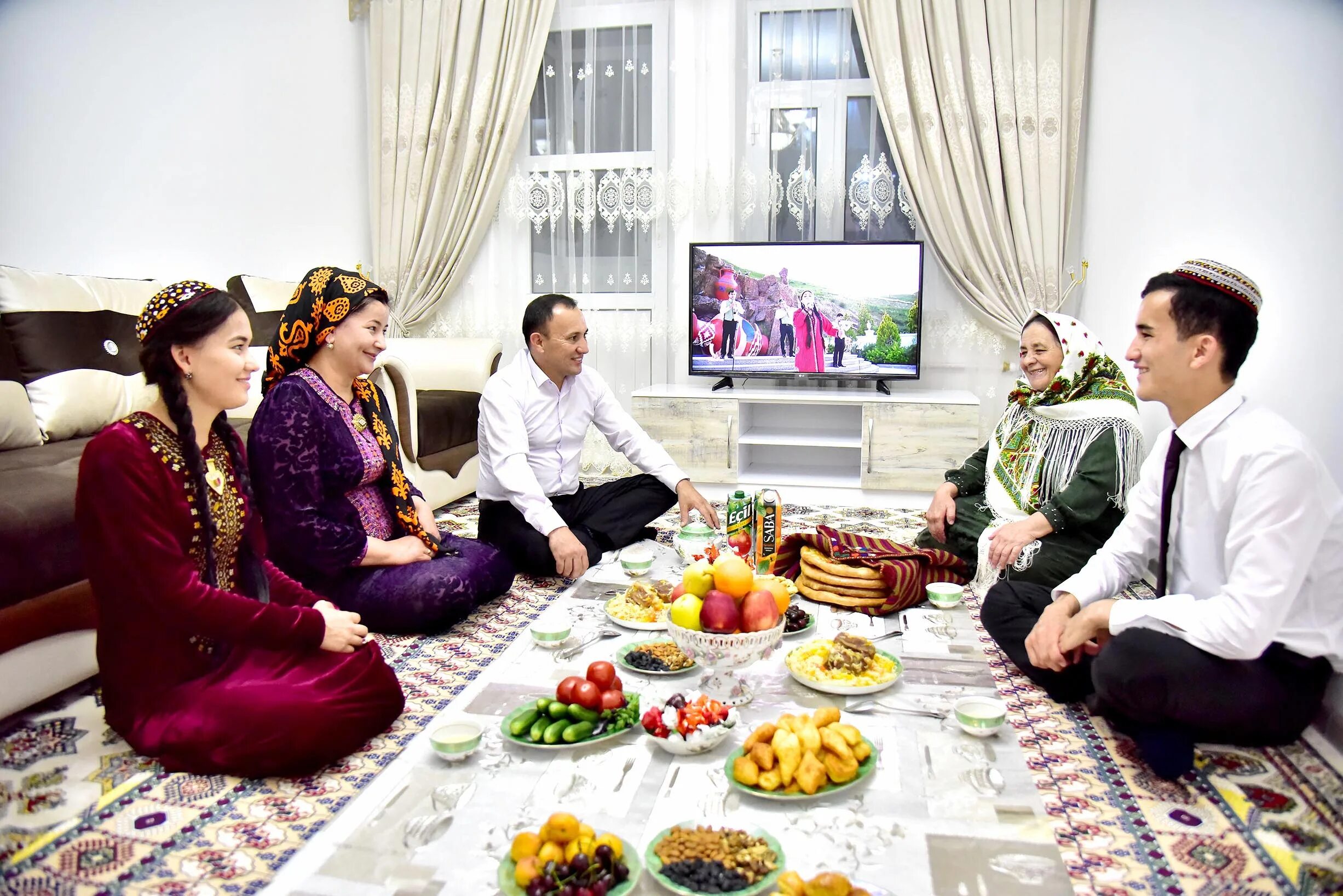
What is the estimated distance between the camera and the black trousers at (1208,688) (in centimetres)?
178

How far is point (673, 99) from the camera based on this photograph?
4945 mm

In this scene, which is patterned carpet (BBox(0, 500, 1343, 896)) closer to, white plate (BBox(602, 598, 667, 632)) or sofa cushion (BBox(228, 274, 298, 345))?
white plate (BBox(602, 598, 667, 632))

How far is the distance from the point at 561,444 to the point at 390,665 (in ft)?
3.79

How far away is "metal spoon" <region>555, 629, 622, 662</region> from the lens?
229 cm

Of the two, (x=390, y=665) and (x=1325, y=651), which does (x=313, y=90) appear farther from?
(x=1325, y=651)

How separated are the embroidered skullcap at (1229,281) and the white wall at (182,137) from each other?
4.68 meters

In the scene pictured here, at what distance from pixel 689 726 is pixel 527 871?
49 cm

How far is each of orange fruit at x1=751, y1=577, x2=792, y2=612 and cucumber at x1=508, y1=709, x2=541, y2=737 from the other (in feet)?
1.65

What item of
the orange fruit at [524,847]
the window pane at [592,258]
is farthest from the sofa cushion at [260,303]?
the orange fruit at [524,847]

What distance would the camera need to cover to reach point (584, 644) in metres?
2.38

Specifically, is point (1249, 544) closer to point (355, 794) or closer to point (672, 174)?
point (355, 794)

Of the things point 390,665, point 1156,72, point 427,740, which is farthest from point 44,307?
point 1156,72

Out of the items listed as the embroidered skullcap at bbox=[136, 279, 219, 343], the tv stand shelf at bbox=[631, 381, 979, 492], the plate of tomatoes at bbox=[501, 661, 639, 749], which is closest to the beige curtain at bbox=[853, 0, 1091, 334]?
the tv stand shelf at bbox=[631, 381, 979, 492]

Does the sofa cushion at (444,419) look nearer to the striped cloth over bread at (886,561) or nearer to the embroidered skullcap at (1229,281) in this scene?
the striped cloth over bread at (886,561)
